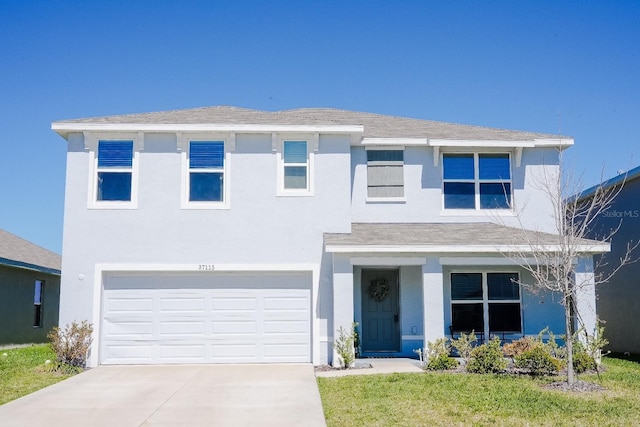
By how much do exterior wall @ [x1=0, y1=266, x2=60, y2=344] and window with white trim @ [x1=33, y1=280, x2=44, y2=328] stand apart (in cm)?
15

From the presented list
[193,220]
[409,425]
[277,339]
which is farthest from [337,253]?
[409,425]

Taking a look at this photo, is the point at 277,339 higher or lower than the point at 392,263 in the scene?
lower

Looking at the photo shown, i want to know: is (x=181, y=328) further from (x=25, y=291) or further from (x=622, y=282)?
(x=622, y=282)

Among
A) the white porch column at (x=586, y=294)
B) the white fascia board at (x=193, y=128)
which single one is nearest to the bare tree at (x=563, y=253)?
the white porch column at (x=586, y=294)

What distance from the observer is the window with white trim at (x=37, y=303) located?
21.4 metres

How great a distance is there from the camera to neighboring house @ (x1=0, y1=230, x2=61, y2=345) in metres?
19.1

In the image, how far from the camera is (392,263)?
14.0m

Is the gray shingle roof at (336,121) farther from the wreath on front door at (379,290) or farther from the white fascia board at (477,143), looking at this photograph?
the wreath on front door at (379,290)

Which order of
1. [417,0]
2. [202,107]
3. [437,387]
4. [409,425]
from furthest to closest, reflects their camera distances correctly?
1. [202,107]
2. [417,0]
3. [437,387]
4. [409,425]

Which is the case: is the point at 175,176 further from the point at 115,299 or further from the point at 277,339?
the point at 277,339

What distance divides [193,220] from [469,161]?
23.4ft

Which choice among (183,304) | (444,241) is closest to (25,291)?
(183,304)

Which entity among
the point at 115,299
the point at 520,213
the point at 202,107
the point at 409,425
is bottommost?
the point at 409,425

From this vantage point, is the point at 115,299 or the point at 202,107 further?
the point at 202,107
